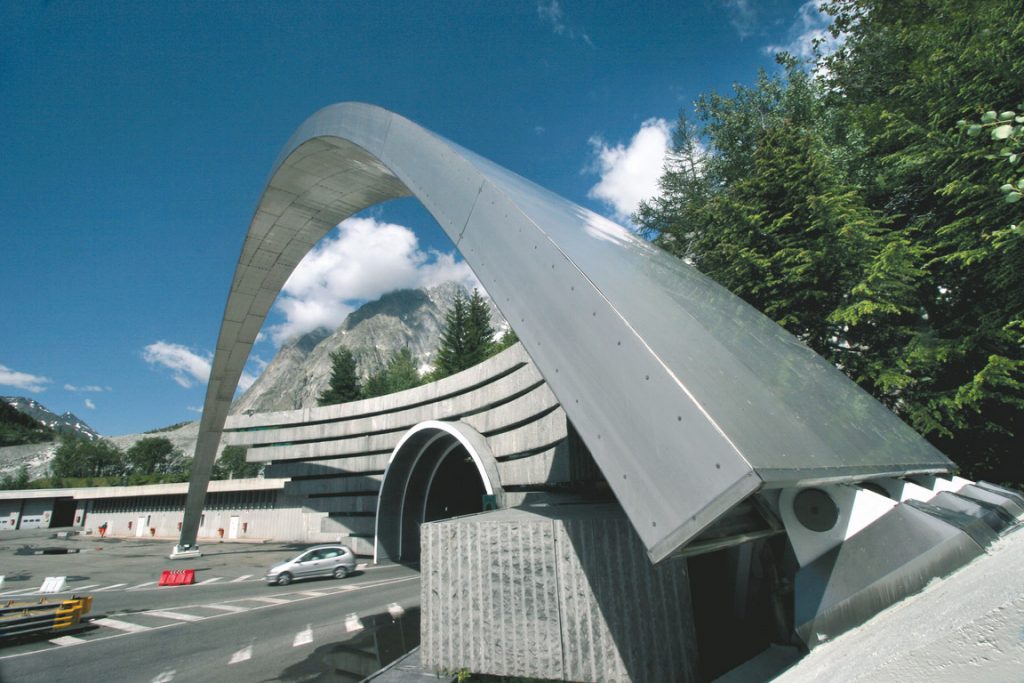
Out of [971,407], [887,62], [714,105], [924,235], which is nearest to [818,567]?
[971,407]

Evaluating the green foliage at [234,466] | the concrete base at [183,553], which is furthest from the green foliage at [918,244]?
the green foliage at [234,466]

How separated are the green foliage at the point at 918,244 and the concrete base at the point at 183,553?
33.4 meters

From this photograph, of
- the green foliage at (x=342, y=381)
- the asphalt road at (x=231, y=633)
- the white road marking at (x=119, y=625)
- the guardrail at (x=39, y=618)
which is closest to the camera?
the asphalt road at (x=231, y=633)

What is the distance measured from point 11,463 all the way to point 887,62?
154 metres

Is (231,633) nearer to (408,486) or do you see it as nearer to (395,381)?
(408,486)

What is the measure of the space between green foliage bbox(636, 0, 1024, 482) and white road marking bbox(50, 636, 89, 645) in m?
17.3

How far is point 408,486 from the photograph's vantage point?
78.2 feet

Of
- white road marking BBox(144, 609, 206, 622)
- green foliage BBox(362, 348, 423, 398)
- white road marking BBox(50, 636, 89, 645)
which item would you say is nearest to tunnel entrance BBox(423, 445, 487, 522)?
white road marking BBox(144, 609, 206, 622)

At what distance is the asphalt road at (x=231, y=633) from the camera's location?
7777 mm

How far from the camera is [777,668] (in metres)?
3.05

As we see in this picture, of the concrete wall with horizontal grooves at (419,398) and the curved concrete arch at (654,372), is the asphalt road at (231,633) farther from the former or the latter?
the concrete wall with horizontal grooves at (419,398)

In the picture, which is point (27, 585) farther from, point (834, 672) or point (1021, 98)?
point (1021, 98)

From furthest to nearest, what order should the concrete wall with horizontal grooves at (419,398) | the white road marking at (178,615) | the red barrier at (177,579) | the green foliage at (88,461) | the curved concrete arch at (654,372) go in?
1. the green foliage at (88,461)
2. the concrete wall with horizontal grooves at (419,398)
3. the red barrier at (177,579)
4. the white road marking at (178,615)
5. the curved concrete arch at (654,372)

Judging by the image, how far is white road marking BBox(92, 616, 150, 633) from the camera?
10977 millimetres
